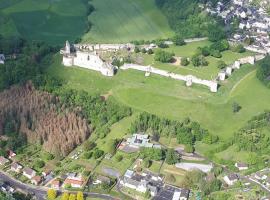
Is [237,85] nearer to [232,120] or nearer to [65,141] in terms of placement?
[232,120]

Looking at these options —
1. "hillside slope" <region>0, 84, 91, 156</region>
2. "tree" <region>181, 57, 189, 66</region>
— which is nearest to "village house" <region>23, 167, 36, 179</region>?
"hillside slope" <region>0, 84, 91, 156</region>

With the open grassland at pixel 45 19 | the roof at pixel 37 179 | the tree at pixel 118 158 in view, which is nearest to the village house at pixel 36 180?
the roof at pixel 37 179

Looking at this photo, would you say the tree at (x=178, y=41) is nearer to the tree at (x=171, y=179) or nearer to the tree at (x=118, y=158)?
the tree at (x=118, y=158)

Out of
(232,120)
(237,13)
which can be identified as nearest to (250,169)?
(232,120)

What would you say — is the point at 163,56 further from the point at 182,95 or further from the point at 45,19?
the point at 45,19

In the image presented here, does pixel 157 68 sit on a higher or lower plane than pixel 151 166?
higher

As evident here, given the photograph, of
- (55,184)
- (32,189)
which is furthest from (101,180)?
(32,189)
